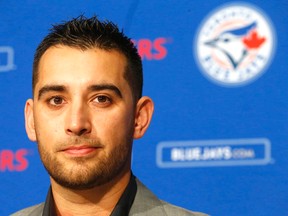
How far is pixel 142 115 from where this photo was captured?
3.81 ft

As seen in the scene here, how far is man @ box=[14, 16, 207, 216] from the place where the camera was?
101 centimetres

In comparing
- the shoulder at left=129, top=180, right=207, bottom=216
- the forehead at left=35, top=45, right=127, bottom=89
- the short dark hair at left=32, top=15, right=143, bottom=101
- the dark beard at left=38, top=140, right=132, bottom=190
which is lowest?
the shoulder at left=129, top=180, right=207, bottom=216

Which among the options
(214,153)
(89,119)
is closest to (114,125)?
(89,119)

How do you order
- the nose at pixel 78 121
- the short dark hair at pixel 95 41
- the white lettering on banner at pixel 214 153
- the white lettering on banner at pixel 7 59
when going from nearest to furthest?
the nose at pixel 78 121
the short dark hair at pixel 95 41
the white lettering on banner at pixel 214 153
the white lettering on banner at pixel 7 59

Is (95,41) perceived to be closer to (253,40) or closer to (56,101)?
(56,101)

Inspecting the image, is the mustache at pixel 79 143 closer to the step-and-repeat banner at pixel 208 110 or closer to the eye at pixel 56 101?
the eye at pixel 56 101

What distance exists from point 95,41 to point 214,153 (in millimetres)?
743

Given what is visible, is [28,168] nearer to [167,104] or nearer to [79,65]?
[167,104]

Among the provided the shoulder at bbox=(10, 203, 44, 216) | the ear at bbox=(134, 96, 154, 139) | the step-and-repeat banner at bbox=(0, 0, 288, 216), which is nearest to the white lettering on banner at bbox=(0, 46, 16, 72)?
the step-and-repeat banner at bbox=(0, 0, 288, 216)

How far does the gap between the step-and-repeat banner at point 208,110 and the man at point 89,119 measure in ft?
1.94

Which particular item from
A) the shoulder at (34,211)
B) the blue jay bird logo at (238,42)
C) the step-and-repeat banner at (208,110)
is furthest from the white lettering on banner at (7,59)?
the shoulder at (34,211)

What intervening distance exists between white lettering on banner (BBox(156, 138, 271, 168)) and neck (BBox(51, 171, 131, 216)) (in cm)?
67

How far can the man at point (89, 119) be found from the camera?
3.33 ft

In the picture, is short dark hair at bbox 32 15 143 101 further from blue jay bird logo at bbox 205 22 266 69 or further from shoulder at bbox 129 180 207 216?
blue jay bird logo at bbox 205 22 266 69
